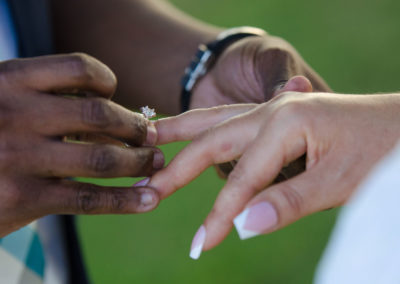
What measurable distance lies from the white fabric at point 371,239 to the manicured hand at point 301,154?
341mm

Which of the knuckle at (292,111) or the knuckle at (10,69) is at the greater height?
the knuckle at (10,69)

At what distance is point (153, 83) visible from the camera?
144cm

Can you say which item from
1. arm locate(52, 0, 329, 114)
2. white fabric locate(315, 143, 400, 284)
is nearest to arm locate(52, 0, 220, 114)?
arm locate(52, 0, 329, 114)

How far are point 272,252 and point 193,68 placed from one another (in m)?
1.44

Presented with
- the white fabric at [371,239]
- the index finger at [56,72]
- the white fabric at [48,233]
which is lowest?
the white fabric at [48,233]

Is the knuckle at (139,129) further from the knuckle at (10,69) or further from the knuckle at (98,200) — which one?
the knuckle at (10,69)

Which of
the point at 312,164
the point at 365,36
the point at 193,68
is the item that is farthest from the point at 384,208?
the point at 365,36

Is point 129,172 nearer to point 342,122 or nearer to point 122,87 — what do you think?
point 342,122

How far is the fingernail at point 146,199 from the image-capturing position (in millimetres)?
879

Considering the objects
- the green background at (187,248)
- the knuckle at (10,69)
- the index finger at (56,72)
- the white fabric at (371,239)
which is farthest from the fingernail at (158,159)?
the green background at (187,248)

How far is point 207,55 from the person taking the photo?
1.30 metres

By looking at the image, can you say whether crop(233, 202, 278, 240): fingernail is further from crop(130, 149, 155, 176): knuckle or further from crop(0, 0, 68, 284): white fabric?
crop(0, 0, 68, 284): white fabric

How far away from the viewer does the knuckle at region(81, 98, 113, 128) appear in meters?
0.77

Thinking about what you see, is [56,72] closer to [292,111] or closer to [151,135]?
[151,135]
